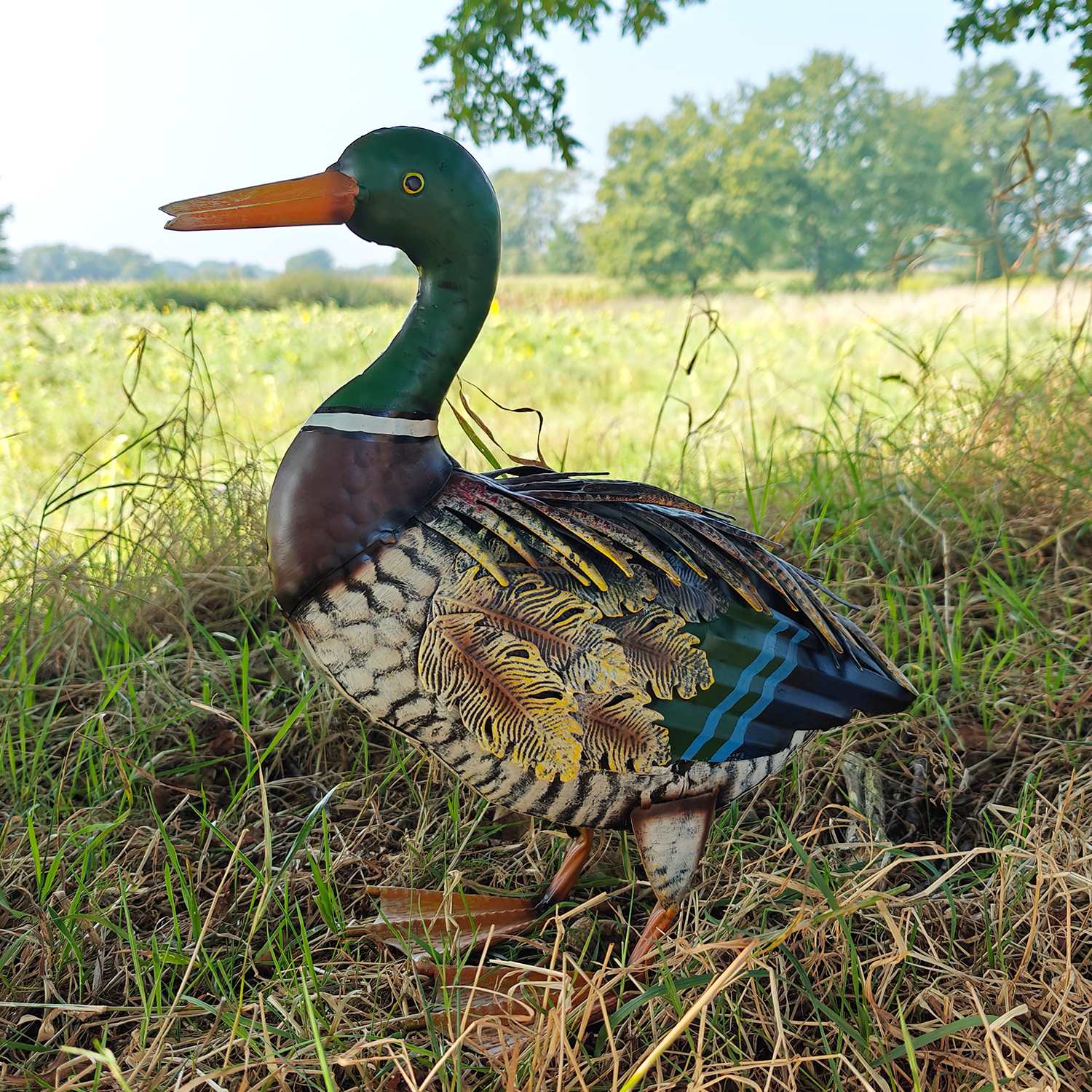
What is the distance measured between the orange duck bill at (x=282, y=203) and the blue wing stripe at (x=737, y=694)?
79cm

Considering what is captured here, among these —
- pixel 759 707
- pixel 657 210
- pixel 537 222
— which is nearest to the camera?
pixel 759 707

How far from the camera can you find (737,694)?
1.22 meters

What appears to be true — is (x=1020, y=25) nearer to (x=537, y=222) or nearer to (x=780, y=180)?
(x=537, y=222)

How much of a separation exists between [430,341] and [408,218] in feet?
0.50

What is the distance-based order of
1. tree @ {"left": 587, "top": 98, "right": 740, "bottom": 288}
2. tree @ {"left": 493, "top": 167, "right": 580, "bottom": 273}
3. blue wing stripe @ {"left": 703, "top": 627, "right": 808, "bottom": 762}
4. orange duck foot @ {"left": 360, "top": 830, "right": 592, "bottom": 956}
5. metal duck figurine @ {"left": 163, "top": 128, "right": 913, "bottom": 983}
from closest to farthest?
metal duck figurine @ {"left": 163, "top": 128, "right": 913, "bottom": 983}
blue wing stripe @ {"left": 703, "top": 627, "right": 808, "bottom": 762}
orange duck foot @ {"left": 360, "top": 830, "right": 592, "bottom": 956}
tree @ {"left": 493, "top": 167, "right": 580, "bottom": 273}
tree @ {"left": 587, "top": 98, "right": 740, "bottom": 288}

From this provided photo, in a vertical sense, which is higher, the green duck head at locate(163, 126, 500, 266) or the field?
the green duck head at locate(163, 126, 500, 266)

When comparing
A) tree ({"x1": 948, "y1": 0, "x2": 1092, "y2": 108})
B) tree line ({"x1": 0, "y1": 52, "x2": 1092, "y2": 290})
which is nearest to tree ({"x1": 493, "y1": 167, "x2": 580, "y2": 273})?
tree line ({"x1": 0, "y1": 52, "x2": 1092, "y2": 290})

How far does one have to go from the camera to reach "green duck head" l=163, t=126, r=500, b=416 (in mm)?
1141

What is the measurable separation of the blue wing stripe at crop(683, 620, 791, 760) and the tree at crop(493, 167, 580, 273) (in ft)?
32.9

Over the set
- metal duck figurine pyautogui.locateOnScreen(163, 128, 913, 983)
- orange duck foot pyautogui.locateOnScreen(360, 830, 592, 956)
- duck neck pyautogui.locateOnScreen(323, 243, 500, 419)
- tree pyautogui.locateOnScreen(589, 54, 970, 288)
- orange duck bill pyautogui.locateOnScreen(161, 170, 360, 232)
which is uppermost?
tree pyautogui.locateOnScreen(589, 54, 970, 288)

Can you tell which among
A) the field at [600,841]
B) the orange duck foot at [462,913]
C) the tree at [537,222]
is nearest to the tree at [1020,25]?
the field at [600,841]

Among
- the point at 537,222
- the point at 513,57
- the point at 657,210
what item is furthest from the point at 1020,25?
the point at 657,210

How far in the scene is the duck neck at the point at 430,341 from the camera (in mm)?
1165

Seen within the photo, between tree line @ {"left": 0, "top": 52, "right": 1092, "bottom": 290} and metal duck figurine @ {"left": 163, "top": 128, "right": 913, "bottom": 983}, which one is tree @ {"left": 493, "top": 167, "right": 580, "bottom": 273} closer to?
tree line @ {"left": 0, "top": 52, "right": 1092, "bottom": 290}
